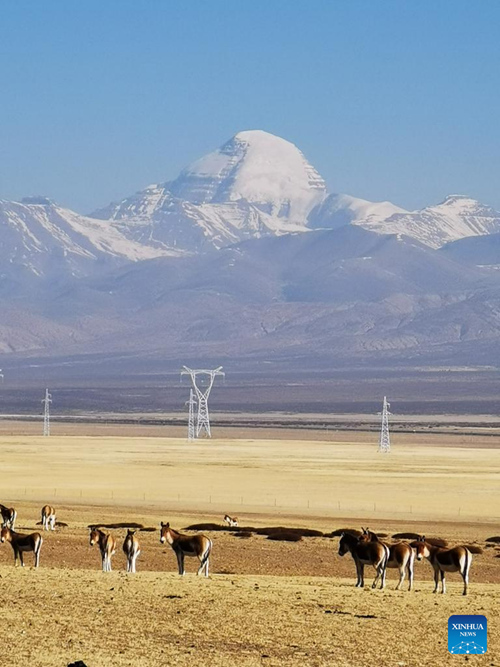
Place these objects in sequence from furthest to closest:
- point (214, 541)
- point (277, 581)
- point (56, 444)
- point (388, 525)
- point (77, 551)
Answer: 1. point (56, 444)
2. point (388, 525)
3. point (214, 541)
4. point (77, 551)
5. point (277, 581)

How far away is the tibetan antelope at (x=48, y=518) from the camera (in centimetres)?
3908

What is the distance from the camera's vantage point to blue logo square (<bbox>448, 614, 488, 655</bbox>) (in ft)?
61.6

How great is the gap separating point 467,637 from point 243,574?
1177 centimetres

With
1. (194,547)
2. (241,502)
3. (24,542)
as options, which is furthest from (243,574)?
(241,502)

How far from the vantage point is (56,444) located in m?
98.9

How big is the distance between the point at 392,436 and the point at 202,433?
14862 millimetres

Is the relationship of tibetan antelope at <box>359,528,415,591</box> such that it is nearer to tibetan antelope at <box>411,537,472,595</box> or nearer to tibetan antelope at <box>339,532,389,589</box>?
tibetan antelope at <box>339,532,389,589</box>

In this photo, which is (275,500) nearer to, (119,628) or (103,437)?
(119,628)

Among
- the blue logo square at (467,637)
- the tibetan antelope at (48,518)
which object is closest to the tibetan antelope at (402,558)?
the blue logo square at (467,637)

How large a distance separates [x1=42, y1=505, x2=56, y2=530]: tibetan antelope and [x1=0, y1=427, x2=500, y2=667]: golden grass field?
470mm

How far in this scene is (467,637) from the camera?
18.8 meters

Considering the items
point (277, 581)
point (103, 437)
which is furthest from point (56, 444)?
point (277, 581)

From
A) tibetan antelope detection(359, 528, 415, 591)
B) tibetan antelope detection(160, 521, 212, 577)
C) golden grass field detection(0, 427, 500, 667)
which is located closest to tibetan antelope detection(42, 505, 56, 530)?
golden grass field detection(0, 427, 500, 667)

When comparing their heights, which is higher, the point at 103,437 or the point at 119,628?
the point at 103,437
